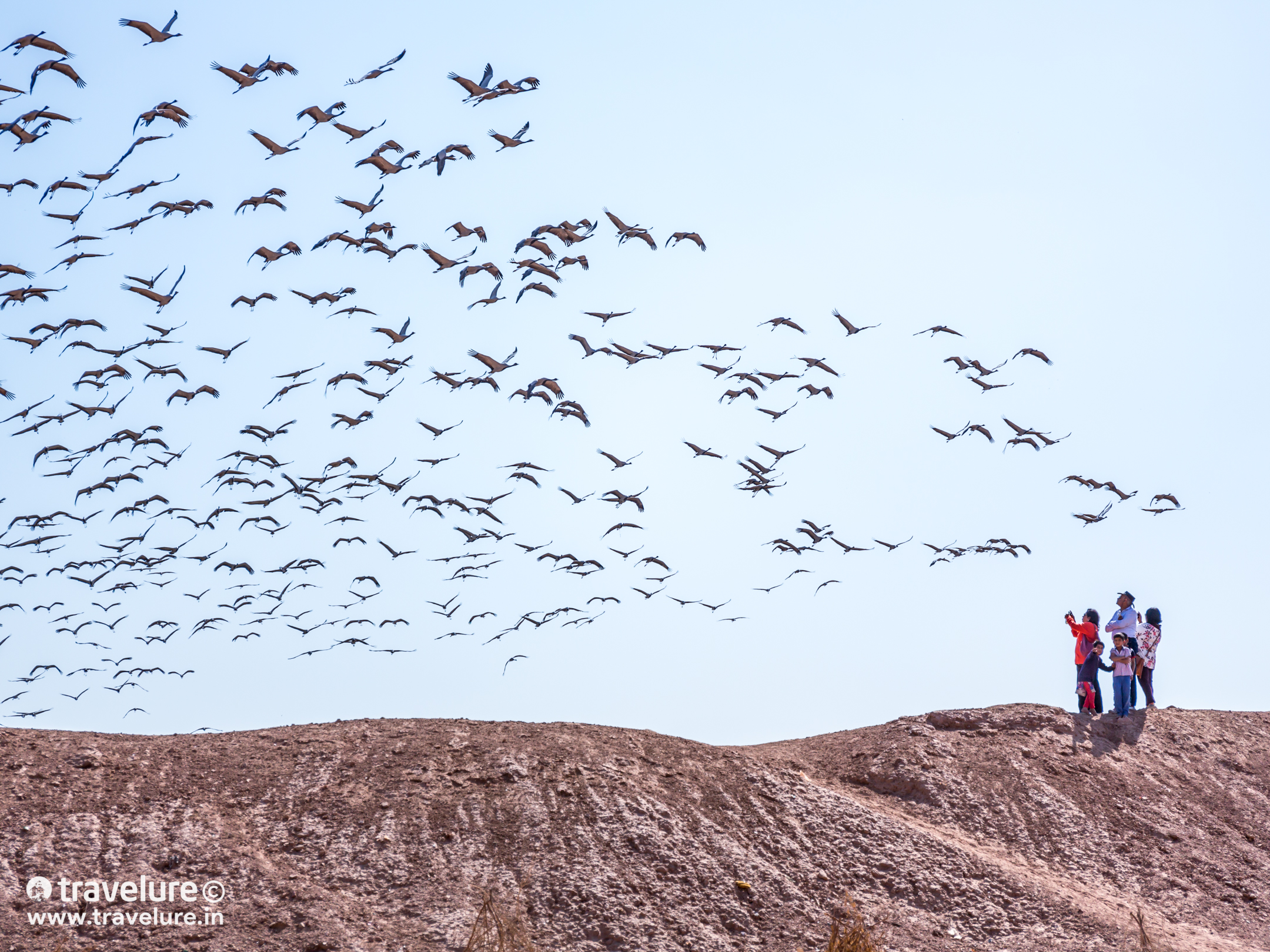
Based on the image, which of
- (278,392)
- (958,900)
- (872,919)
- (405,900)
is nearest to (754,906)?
(872,919)

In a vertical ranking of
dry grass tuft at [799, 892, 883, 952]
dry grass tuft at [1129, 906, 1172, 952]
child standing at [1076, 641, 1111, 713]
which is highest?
child standing at [1076, 641, 1111, 713]

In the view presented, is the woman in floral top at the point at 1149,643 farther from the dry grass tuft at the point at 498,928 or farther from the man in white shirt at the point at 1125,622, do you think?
the dry grass tuft at the point at 498,928

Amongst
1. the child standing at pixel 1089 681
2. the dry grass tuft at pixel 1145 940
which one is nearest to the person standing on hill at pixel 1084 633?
the child standing at pixel 1089 681

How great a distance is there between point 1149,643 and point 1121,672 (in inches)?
54.3

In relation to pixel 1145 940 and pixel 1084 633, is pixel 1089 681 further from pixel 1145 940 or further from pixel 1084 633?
pixel 1145 940

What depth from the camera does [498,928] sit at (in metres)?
17.3

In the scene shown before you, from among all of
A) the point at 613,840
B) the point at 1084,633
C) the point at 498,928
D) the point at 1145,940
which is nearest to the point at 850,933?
the point at 613,840

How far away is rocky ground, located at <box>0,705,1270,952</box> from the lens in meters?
20.4

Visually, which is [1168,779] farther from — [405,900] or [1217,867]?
[405,900]

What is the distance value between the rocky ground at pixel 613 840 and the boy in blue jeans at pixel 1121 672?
222 cm

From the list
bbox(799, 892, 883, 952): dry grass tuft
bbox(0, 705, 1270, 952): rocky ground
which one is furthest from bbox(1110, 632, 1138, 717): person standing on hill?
bbox(799, 892, 883, 952): dry grass tuft

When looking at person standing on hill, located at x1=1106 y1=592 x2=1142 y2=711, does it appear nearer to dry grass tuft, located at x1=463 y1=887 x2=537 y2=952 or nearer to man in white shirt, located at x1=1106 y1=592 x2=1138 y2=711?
man in white shirt, located at x1=1106 y1=592 x2=1138 y2=711

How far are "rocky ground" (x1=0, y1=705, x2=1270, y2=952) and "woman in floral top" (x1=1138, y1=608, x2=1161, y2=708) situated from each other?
364cm

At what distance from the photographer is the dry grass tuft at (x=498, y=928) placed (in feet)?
58.7
